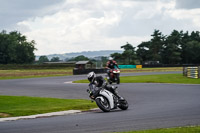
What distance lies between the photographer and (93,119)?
10852mm

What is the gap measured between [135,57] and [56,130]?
324ft

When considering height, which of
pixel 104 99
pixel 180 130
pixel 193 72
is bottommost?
pixel 180 130

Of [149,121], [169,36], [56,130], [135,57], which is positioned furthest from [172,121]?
[169,36]

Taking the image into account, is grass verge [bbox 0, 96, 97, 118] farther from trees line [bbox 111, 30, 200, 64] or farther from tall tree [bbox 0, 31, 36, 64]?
tall tree [bbox 0, 31, 36, 64]

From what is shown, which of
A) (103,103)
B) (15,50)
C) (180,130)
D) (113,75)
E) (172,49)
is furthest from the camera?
(15,50)

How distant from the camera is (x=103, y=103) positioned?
13.0 m

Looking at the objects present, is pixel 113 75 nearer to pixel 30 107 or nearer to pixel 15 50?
pixel 30 107

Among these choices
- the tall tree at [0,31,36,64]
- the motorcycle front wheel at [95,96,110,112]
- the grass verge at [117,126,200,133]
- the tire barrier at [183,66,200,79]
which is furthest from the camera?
the tall tree at [0,31,36,64]

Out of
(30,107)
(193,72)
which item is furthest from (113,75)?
(30,107)

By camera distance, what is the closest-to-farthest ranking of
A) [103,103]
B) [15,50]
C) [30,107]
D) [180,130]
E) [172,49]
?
[180,130]
[103,103]
[30,107]
[172,49]
[15,50]

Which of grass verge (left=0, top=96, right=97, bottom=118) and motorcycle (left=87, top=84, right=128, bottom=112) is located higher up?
motorcycle (left=87, top=84, right=128, bottom=112)

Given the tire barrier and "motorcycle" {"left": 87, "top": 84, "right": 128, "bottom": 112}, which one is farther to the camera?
the tire barrier

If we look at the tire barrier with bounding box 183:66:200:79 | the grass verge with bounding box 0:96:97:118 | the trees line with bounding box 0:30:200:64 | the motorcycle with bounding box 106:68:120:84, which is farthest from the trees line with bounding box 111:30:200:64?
the grass verge with bounding box 0:96:97:118

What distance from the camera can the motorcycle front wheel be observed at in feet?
42.3
